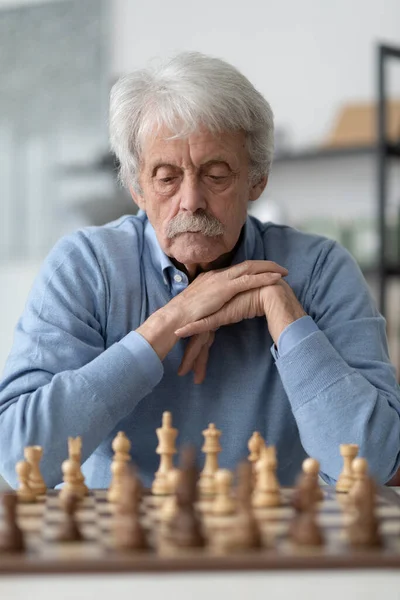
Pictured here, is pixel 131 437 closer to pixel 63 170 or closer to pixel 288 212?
pixel 288 212

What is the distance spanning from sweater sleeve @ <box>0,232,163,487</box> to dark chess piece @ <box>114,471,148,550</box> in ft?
1.67

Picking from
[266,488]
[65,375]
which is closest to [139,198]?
[65,375]

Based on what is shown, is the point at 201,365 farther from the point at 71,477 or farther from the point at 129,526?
the point at 129,526

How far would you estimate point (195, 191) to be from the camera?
1751mm

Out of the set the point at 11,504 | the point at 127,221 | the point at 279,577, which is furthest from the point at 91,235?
the point at 279,577

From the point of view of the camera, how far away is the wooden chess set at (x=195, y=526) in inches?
35.4

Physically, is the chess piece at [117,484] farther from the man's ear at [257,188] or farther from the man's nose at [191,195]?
Answer: the man's ear at [257,188]

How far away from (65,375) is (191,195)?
397 mm

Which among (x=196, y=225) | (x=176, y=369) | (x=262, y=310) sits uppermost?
(x=196, y=225)

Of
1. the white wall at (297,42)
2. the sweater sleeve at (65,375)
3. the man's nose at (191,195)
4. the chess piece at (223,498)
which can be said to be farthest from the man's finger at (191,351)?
the white wall at (297,42)

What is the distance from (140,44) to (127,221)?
359cm

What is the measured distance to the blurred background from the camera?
4609mm

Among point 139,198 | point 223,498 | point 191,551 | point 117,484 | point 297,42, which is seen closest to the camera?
point 191,551

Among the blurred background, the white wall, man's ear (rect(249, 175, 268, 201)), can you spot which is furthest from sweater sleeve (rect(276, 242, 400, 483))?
the white wall
